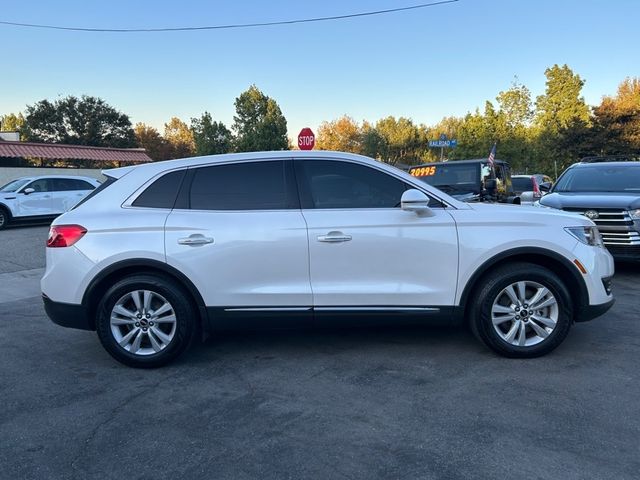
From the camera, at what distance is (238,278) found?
4176 millimetres

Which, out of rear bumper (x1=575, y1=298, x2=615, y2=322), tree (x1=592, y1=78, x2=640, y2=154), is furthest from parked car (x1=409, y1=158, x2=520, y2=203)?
tree (x1=592, y1=78, x2=640, y2=154)

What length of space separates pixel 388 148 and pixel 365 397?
178 ft

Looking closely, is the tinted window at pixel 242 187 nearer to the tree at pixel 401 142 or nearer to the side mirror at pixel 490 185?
the side mirror at pixel 490 185

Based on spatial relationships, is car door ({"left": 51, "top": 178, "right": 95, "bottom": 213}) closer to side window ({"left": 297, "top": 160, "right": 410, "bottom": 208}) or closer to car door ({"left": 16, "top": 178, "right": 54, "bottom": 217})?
car door ({"left": 16, "top": 178, "right": 54, "bottom": 217})

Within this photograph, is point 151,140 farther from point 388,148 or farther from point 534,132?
point 534,132

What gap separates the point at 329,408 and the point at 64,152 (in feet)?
99.8

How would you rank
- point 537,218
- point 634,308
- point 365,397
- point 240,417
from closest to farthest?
point 240,417, point 365,397, point 537,218, point 634,308

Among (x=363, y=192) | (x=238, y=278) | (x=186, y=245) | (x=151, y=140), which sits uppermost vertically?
(x=151, y=140)

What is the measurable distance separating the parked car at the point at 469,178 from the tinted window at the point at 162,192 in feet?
21.4

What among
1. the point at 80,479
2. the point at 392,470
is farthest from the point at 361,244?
the point at 80,479

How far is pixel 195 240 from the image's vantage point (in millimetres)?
4160

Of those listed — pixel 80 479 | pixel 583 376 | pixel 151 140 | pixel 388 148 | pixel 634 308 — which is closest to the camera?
pixel 80 479

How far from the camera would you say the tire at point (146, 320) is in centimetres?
418

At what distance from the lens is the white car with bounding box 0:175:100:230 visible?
50.4ft
